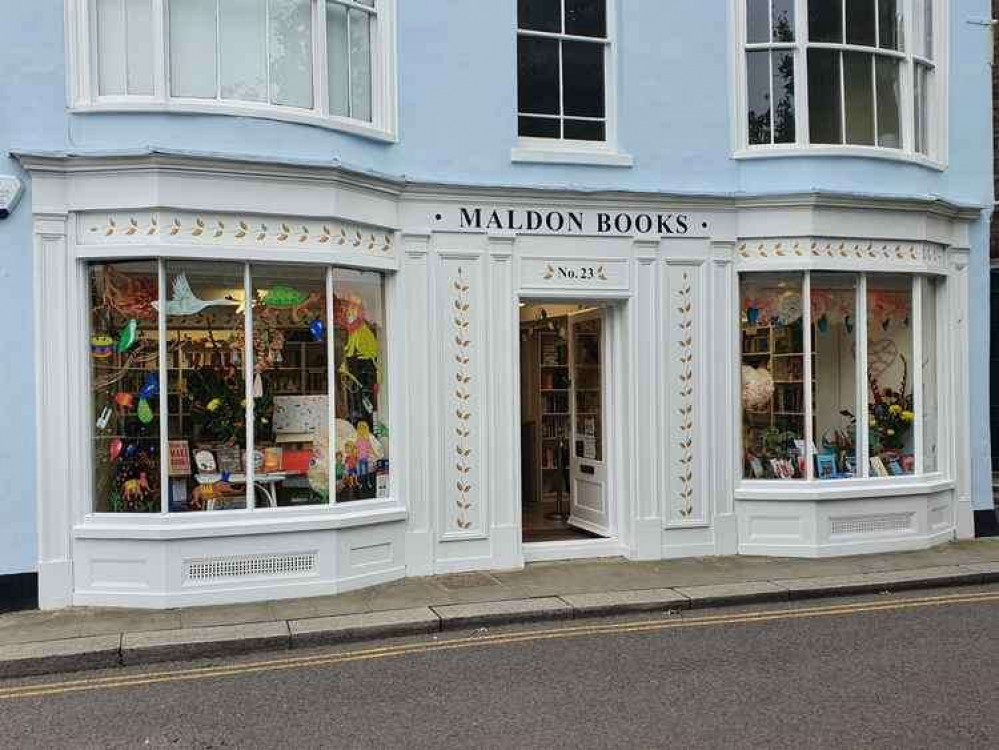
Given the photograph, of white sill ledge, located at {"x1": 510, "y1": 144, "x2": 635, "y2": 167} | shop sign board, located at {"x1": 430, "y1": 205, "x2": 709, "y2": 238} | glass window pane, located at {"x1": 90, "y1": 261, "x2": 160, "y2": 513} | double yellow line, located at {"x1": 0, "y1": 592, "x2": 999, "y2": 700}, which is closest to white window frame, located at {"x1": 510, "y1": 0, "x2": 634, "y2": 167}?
white sill ledge, located at {"x1": 510, "y1": 144, "x2": 635, "y2": 167}

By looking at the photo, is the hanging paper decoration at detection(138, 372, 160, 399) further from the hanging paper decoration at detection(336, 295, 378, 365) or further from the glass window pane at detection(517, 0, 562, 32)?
the glass window pane at detection(517, 0, 562, 32)

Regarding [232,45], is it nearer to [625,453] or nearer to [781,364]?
[625,453]

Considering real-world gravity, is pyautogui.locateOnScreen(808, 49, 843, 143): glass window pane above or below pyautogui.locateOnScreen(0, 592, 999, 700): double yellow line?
above

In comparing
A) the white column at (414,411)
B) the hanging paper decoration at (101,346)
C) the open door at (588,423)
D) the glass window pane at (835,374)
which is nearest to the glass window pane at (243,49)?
the white column at (414,411)

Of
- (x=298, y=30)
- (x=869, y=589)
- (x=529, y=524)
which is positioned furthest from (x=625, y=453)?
(x=298, y=30)

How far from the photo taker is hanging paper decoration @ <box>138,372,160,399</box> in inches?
343

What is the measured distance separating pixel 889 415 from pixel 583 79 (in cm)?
530

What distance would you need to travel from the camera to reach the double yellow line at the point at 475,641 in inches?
266

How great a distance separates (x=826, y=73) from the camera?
35.7ft

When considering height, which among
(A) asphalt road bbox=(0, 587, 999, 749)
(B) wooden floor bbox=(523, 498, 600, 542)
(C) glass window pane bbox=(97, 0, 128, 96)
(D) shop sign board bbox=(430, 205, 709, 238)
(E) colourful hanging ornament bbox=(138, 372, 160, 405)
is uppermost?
(C) glass window pane bbox=(97, 0, 128, 96)

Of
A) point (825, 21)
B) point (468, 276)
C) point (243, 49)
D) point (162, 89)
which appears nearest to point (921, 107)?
point (825, 21)

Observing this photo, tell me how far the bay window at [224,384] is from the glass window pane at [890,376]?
5.95 metres

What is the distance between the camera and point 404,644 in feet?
25.1

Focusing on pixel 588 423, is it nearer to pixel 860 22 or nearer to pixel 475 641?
pixel 475 641
